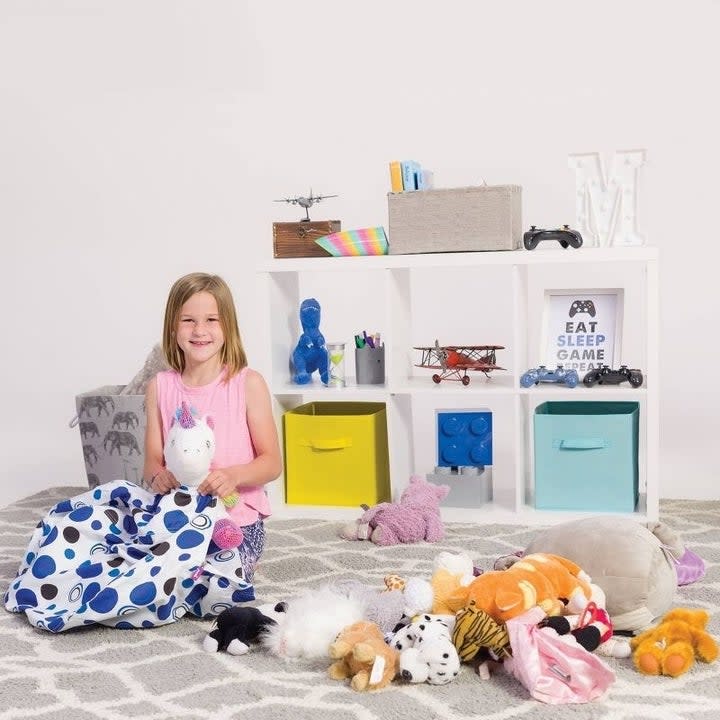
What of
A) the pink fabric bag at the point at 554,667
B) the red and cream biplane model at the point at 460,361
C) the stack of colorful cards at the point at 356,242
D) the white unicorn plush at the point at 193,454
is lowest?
the pink fabric bag at the point at 554,667

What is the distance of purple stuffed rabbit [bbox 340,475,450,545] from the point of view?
A: 3164mm

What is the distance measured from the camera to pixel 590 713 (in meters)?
2.03

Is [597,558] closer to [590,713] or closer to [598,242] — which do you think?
[590,713]

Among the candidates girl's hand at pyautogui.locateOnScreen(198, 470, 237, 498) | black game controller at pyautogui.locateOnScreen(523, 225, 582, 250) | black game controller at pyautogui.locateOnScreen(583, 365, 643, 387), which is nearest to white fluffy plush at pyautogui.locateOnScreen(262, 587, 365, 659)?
girl's hand at pyautogui.locateOnScreen(198, 470, 237, 498)

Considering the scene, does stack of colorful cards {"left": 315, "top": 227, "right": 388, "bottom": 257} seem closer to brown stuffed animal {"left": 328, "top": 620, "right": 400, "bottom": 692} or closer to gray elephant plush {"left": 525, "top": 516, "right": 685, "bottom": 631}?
gray elephant plush {"left": 525, "top": 516, "right": 685, "bottom": 631}

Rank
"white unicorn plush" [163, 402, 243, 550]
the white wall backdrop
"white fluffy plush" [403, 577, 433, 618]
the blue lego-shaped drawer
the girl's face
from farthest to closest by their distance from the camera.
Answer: the white wall backdrop
the blue lego-shaped drawer
the girl's face
"white unicorn plush" [163, 402, 243, 550]
"white fluffy plush" [403, 577, 433, 618]

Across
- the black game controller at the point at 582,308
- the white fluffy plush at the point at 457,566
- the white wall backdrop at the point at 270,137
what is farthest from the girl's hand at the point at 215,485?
the white wall backdrop at the point at 270,137

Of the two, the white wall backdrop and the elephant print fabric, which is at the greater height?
the white wall backdrop

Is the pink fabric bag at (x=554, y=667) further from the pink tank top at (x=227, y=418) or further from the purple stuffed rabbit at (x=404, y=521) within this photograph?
the purple stuffed rabbit at (x=404, y=521)

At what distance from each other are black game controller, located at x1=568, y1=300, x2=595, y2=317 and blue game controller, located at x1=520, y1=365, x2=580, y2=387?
0.19 meters

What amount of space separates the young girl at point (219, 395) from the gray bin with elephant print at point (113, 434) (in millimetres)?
619

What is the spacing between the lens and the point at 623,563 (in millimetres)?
2408

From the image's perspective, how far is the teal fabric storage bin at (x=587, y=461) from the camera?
3311 mm

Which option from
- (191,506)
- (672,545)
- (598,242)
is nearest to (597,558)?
(672,545)
